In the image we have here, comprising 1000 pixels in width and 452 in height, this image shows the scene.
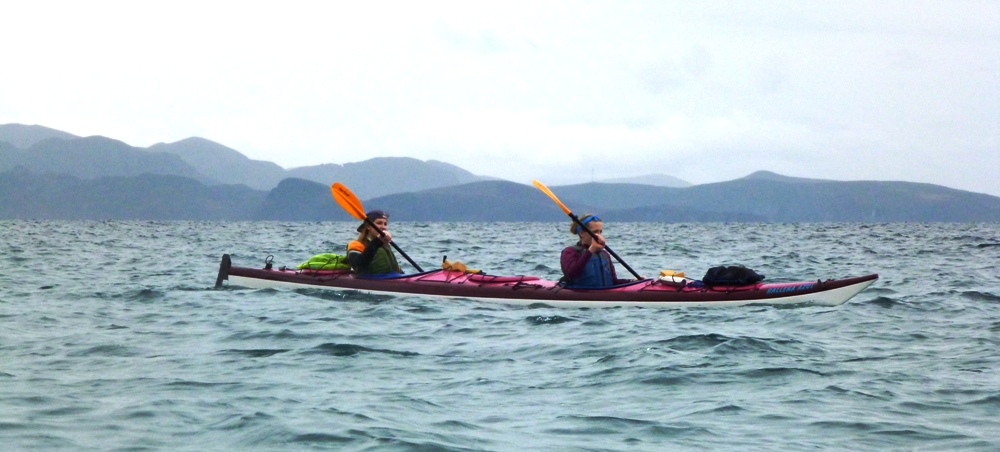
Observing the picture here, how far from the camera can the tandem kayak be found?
12.3m

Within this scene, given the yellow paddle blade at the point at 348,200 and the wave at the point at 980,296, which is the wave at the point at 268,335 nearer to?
the yellow paddle blade at the point at 348,200

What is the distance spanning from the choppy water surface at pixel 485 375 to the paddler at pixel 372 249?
0.49 m

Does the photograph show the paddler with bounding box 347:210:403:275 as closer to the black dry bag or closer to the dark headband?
the dark headband

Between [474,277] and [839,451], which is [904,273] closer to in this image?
[474,277]

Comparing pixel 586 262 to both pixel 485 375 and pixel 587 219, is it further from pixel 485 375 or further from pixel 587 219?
pixel 485 375

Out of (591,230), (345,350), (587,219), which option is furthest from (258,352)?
(587,219)

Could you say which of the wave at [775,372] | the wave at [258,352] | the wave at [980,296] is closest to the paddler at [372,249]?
the wave at [258,352]

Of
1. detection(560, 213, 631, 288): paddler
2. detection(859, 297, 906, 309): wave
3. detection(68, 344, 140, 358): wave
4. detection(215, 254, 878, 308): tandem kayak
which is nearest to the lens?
detection(68, 344, 140, 358): wave

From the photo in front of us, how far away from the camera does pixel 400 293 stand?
13570 mm

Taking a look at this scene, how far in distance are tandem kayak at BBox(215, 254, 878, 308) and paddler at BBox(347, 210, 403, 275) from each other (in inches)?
8.6

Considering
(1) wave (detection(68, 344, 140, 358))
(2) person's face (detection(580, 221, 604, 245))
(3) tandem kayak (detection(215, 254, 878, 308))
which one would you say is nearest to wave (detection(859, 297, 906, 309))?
(3) tandem kayak (detection(215, 254, 878, 308))

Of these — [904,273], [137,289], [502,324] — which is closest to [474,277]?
[502,324]

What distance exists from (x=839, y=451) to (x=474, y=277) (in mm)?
8365

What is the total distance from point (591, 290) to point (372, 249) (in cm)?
335
